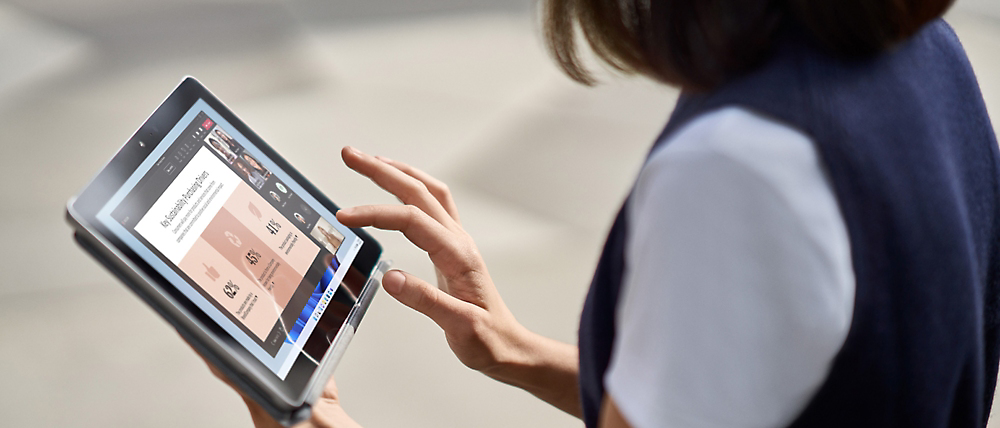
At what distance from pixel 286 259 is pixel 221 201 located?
0.08 metres

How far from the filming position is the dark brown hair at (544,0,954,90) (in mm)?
357

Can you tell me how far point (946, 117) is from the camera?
0.43m

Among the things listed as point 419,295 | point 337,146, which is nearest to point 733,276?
point 419,295

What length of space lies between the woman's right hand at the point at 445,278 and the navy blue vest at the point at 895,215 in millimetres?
240

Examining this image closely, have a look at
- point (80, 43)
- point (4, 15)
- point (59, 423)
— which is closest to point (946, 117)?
point (59, 423)

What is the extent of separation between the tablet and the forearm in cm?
17

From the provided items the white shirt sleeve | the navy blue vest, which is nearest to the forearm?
the navy blue vest

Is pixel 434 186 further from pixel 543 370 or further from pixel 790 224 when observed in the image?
pixel 790 224

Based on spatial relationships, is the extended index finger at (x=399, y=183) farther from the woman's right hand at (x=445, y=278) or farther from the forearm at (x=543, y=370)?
the forearm at (x=543, y=370)

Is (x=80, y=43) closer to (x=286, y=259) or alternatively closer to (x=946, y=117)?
(x=286, y=259)

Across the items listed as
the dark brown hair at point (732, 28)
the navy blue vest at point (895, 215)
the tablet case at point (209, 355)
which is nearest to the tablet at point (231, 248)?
the tablet case at point (209, 355)

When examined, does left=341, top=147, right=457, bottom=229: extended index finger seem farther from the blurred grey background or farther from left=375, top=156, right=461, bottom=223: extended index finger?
the blurred grey background

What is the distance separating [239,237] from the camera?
67 cm

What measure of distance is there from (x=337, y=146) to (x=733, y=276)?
213 cm
